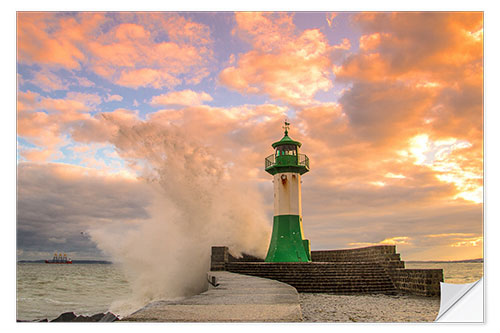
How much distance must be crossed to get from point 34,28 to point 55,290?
33559 millimetres

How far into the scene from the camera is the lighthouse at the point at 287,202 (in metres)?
16.7

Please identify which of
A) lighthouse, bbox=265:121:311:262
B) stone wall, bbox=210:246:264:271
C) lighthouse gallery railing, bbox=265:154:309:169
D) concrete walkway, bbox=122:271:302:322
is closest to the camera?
concrete walkway, bbox=122:271:302:322

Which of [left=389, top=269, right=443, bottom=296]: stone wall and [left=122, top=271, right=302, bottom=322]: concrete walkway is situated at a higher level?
[left=122, top=271, right=302, bottom=322]: concrete walkway

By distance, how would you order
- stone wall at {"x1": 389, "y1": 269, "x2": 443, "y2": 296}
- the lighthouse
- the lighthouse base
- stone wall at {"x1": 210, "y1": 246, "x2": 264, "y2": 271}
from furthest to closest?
the lighthouse, the lighthouse base, stone wall at {"x1": 210, "y1": 246, "x2": 264, "y2": 271}, stone wall at {"x1": 389, "y1": 269, "x2": 443, "y2": 296}

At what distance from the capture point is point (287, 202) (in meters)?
17.3

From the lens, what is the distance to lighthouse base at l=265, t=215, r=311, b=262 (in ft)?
54.3

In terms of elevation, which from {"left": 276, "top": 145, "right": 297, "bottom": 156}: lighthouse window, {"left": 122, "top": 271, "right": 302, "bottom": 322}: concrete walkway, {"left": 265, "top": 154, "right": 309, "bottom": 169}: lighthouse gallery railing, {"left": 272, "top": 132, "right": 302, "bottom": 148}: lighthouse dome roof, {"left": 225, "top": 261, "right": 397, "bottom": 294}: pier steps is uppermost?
{"left": 272, "top": 132, "right": 302, "bottom": 148}: lighthouse dome roof

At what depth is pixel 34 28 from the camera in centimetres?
767

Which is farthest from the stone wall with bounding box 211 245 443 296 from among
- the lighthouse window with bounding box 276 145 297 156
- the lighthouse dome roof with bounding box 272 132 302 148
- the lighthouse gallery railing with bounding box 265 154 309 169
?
the lighthouse dome roof with bounding box 272 132 302 148

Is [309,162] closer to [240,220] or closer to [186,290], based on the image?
[240,220]

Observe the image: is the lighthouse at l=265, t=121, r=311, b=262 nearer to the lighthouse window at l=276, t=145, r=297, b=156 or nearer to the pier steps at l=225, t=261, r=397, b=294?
the lighthouse window at l=276, t=145, r=297, b=156

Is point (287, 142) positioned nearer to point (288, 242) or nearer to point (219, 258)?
point (288, 242)

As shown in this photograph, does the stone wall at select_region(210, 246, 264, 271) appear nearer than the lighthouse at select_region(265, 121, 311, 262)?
Yes

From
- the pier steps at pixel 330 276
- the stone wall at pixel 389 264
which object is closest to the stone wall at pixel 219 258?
the stone wall at pixel 389 264
